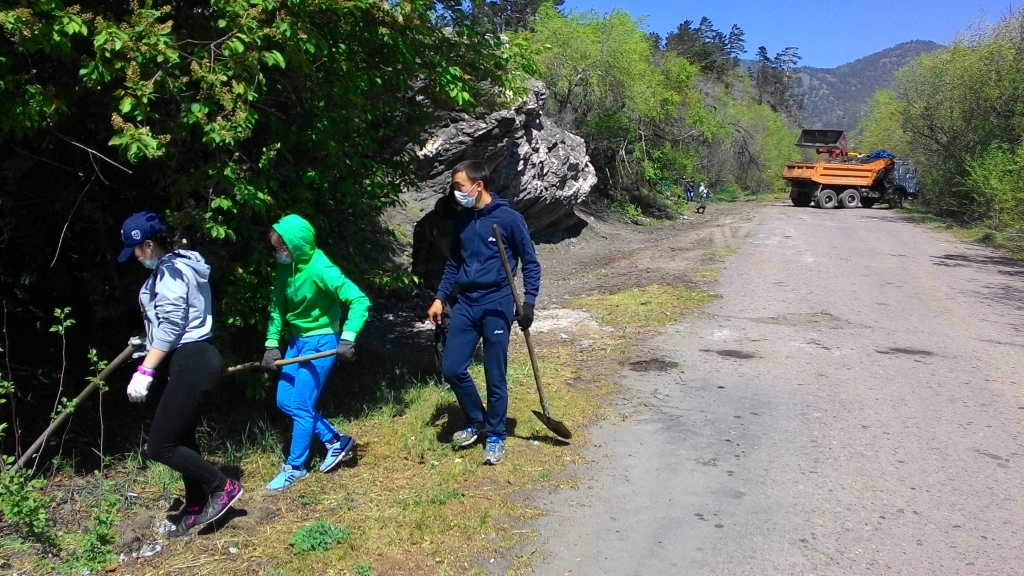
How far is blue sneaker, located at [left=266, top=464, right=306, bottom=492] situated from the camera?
4.33 m

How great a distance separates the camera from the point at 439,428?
17.3ft

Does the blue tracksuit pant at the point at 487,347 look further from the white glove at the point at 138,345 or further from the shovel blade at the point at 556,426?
the white glove at the point at 138,345

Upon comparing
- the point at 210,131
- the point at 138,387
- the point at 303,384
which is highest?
the point at 210,131

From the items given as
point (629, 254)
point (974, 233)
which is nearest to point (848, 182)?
point (974, 233)

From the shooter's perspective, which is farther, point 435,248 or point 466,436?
point 435,248

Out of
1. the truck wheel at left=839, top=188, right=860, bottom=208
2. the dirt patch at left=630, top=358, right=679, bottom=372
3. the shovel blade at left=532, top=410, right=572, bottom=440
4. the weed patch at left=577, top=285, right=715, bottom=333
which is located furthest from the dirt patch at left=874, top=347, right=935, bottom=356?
the truck wheel at left=839, top=188, right=860, bottom=208

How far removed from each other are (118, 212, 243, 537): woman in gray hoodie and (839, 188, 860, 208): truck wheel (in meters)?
29.6

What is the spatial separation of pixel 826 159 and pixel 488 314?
32.5 metres

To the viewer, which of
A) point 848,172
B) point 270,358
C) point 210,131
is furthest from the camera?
point 848,172

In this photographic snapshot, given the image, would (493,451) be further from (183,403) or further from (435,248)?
(435,248)

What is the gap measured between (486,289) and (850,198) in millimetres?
28564

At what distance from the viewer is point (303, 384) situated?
426 cm

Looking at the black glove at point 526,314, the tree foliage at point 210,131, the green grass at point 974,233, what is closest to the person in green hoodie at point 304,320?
the tree foliage at point 210,131

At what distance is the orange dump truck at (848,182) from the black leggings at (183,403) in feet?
95.7
